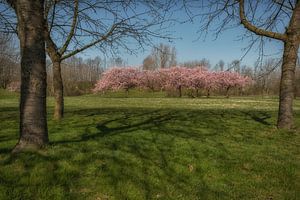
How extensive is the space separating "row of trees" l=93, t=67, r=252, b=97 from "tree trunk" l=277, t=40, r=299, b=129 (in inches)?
2042

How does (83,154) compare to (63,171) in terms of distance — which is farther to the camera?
(83,154)

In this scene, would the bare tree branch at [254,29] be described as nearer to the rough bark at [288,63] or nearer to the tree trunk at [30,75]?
the rough bark at [288,63]

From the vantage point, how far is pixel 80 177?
14.6ft

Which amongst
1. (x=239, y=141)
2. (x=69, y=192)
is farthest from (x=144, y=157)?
(x=239, y=141)

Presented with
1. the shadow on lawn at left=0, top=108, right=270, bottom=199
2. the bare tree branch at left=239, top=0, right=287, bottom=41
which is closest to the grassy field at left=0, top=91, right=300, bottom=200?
the shadow on lawn at left=0, top=108, right=270, bottom=199

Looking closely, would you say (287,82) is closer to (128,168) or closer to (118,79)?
(128,168)

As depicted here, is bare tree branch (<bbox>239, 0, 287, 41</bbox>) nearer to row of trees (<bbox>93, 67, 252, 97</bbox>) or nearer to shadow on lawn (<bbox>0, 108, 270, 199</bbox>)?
shadow on lawn (<bbox>0, 108, 270, 199</bbox>)

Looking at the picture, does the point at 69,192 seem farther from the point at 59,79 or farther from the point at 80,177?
the point at 59,79

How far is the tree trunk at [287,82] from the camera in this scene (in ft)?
31.4

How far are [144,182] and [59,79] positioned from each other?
928 cm

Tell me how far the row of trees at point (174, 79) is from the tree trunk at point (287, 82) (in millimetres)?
51854

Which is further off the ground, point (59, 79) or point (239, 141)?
point (59, 79)

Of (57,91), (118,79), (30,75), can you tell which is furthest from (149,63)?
(30,75)

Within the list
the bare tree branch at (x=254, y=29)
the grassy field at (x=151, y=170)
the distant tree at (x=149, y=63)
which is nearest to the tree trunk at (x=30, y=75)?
the grassy field at (x=151, y=170)
